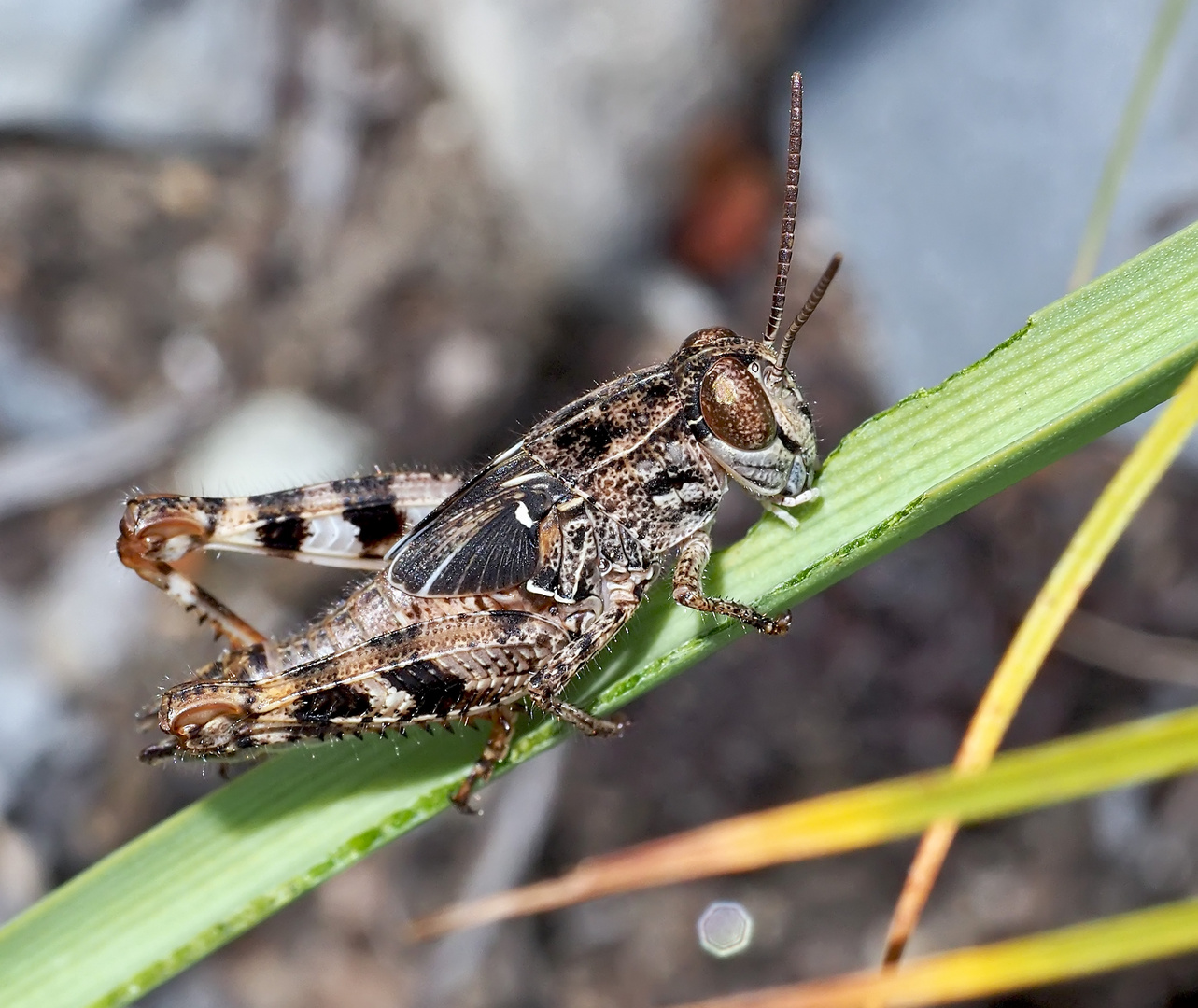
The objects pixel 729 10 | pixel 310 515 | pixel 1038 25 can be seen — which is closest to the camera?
pixel 310 515

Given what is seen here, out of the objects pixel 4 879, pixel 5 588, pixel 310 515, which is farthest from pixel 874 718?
pixel 5 588

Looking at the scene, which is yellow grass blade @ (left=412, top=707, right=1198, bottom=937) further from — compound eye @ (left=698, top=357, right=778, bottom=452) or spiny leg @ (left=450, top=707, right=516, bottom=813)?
compound eye @ (left=698, top=357, right=778, bottom=452)

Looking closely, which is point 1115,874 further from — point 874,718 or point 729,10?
point 729,10

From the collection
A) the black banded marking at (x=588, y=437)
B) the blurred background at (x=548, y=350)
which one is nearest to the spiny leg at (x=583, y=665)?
the black banded marking at (x=588, y=437)

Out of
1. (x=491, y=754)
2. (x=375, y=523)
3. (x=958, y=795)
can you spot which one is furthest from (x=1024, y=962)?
(x=375, y=523)

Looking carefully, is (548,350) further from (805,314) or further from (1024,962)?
(1024,962)

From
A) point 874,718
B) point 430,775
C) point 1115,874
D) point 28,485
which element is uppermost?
point 28,485
